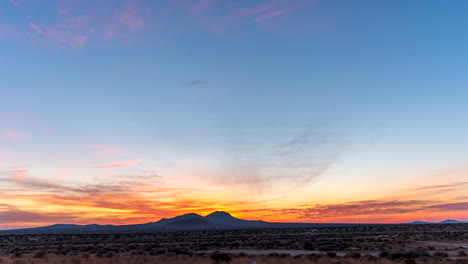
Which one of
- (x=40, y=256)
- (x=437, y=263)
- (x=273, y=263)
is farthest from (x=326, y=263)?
(x=40, y=256)

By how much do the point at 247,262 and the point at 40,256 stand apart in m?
21.4

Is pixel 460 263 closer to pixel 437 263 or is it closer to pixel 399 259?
pixel 437 263

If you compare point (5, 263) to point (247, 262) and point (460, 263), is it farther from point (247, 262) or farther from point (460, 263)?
point (460, 263)

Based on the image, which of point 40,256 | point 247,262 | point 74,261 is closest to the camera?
point 247,262

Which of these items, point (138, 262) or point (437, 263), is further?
point (138, 262)

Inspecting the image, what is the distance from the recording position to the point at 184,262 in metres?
28.7

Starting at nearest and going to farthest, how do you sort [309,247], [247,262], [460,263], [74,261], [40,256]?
[460,263] < [247,262] < [74,261] < [40,256] < [309,247]

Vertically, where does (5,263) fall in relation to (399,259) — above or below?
above

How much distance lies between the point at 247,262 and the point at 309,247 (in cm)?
2002

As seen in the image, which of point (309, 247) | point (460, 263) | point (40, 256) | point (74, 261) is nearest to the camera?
point (460, 263)

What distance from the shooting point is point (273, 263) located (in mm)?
27719

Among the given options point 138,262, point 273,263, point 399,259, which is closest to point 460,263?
point 399,259

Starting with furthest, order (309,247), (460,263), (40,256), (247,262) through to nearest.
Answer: (309,247), (40,256), (247,262), (460,263)

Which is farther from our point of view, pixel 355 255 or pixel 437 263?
pixel 355 255
